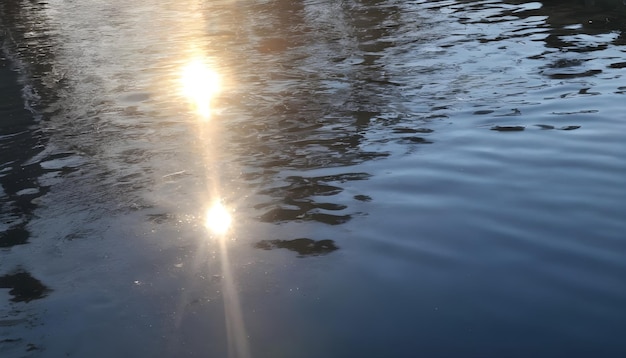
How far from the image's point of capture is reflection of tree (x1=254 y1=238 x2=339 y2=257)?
15.8ft

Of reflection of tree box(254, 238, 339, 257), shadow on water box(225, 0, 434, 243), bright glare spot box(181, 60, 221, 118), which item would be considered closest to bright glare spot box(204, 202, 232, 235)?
shadow on water box(225, 0, 434, 243)

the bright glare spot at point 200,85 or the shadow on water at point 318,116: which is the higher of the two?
the bright glare spot at point 200,85

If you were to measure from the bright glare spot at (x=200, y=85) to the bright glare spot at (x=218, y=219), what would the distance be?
277 centimetres

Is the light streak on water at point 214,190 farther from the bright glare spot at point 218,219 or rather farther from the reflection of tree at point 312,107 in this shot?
the reflection of tree at point 312,107

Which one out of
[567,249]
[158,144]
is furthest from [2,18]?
[567,249]

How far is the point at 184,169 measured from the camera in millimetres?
6602

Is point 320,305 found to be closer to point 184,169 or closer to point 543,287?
point 543,287

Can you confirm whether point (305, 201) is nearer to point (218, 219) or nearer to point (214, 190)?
point (218, 219)

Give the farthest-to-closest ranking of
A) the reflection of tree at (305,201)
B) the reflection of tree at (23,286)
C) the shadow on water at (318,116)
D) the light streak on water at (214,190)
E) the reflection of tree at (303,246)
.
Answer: the shadow on water at (318,116)
the reflection of tree at (305,201)
the reflection of tree at (303,246)
the reflection of tree at (23,286)
the light streak on water at (214,190)

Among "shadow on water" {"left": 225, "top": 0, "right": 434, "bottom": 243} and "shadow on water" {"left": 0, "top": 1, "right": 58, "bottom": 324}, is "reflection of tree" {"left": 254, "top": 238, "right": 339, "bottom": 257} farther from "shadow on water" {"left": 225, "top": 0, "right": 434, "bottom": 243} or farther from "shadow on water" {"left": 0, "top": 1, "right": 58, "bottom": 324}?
"shadow on water" {"left": 0, "top": 1, "right": 58, "bottom": 324}

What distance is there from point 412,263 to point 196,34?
10303mm

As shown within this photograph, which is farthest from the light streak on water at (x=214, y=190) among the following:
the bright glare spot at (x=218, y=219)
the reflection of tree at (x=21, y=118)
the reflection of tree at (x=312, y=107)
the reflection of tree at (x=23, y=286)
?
the reflection of tree at (x=21, y=118)

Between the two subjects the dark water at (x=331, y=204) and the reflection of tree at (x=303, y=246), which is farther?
the reflection of tree at (x=303, y=246)

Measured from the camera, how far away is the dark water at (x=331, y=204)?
394 cm
